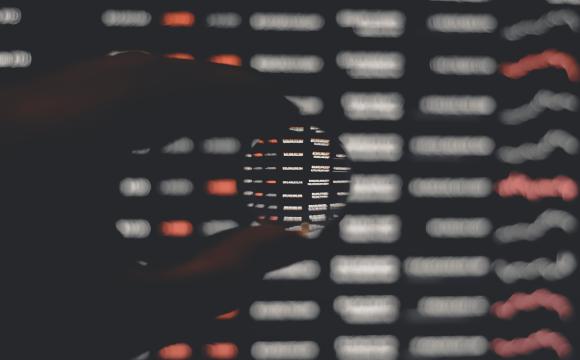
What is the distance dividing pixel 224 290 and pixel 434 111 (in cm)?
136

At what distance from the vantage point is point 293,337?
5.43 ft

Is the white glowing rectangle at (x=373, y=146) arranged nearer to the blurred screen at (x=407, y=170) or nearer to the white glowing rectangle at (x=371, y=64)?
the blurred screen at (x=407, y=170)

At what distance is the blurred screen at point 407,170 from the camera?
5.03 feet

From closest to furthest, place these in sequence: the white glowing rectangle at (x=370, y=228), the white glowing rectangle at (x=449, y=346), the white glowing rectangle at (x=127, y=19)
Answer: the white glowing rectangle at (x=127, y=19), the white glowing rectangle at (x=370, y=228), the white glowing rectangle at (x=449, y=346)

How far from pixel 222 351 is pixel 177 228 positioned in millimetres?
404

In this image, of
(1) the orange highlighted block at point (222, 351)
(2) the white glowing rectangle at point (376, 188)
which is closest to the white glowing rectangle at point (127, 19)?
(2) the white glowing rectangle at point (376, 188)

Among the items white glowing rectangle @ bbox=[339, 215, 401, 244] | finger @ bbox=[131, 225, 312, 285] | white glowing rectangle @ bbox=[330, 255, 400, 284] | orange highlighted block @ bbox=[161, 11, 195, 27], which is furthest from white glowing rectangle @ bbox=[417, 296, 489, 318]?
finger @ bbox=[131, 225, 312, 285]

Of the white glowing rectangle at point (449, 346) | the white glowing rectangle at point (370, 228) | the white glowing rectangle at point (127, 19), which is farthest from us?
the white glowing rectangle at point (449, 346)

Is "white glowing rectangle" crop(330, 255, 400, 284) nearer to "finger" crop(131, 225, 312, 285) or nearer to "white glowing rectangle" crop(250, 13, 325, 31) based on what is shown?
"white glowing rectangle" crop(250, 13, 325, 31)

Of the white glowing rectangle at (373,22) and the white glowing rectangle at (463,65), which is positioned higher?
the white glowing rectangle at (373,22)

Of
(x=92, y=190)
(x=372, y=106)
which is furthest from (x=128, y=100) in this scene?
(x=372, y=106)

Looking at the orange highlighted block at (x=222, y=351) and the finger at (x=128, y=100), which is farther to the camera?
the orange highlighted block at (x=222, y=351)

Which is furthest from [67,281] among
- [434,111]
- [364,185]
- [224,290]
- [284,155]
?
[434,111]

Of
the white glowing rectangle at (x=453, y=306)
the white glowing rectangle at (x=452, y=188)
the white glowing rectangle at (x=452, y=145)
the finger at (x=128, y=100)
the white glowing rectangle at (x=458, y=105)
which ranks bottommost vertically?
the white glowing rectangle at (x=453, y=306)
